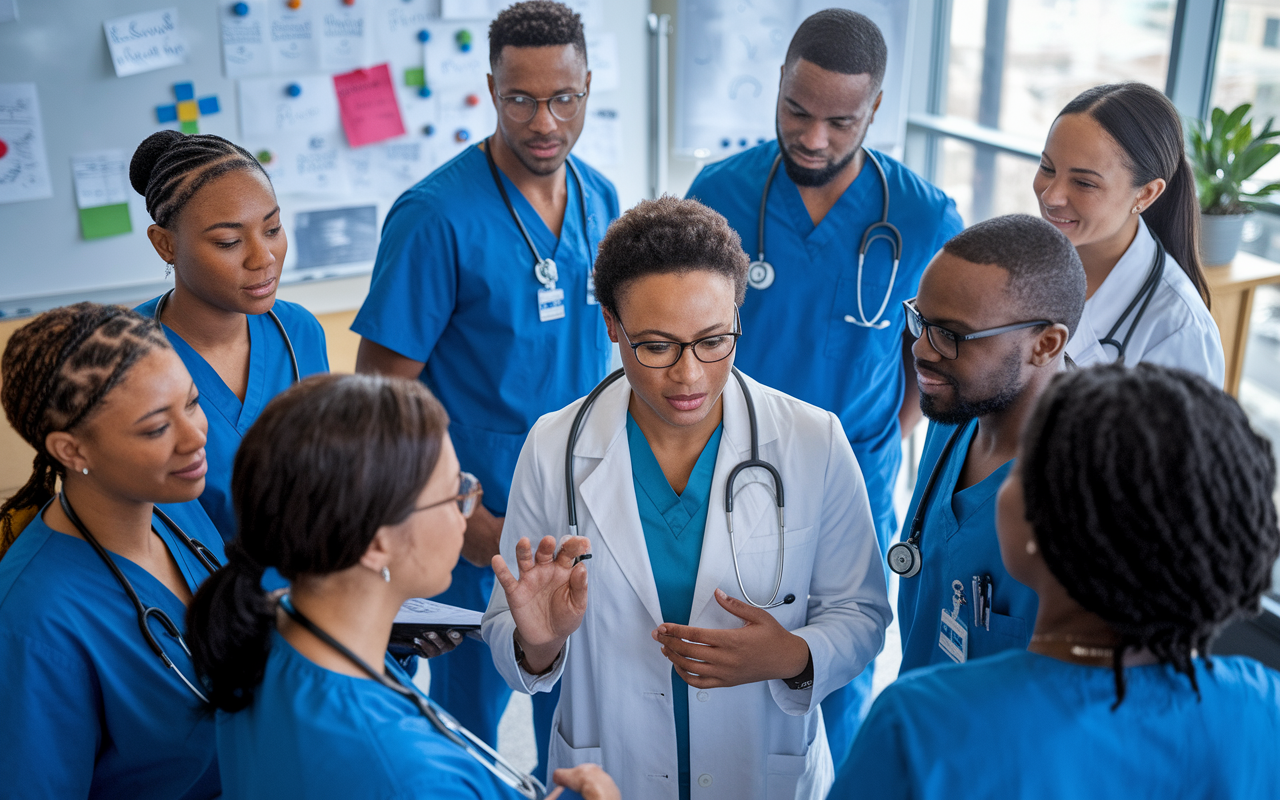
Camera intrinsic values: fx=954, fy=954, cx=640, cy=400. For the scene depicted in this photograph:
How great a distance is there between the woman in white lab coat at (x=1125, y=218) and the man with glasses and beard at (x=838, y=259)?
1.00 feet

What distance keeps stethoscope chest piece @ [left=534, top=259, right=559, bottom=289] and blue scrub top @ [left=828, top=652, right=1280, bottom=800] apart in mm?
1378

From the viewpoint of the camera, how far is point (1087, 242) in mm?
1837

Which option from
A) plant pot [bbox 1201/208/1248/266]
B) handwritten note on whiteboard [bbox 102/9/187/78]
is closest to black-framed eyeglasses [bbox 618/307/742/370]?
plant pot [bbox 1201/208/1248/266]

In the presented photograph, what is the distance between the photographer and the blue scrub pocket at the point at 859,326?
2.03 meters

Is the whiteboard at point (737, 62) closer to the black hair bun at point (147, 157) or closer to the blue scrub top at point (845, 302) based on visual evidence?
the blue scrub top at point (845, 302)

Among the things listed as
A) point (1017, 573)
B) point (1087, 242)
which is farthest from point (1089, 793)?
point (1087, 242)

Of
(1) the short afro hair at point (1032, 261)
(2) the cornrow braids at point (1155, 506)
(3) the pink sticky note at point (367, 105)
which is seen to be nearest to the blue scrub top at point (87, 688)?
(2) the cornrow braids at point (1155, 506)

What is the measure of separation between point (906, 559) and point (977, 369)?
29cm

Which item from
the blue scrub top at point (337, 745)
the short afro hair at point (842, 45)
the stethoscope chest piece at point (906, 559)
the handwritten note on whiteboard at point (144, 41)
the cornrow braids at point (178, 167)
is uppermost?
the handwritten note on whiteboard at point (144, 41)

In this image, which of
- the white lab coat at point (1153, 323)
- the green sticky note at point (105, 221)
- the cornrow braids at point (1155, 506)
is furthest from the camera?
the green sticky note at point (105, 221)

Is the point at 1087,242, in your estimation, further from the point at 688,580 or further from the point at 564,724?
the point at 564,724

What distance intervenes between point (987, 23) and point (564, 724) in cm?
386

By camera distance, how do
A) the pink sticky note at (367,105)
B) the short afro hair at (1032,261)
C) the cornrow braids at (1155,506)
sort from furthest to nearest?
the pink sticky note at (367,105)
the short afro hair at (1032,261)
the cornrow braids at (1155,506)

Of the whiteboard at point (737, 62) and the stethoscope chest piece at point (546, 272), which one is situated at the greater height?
the whiteboard at point (737, 62)
